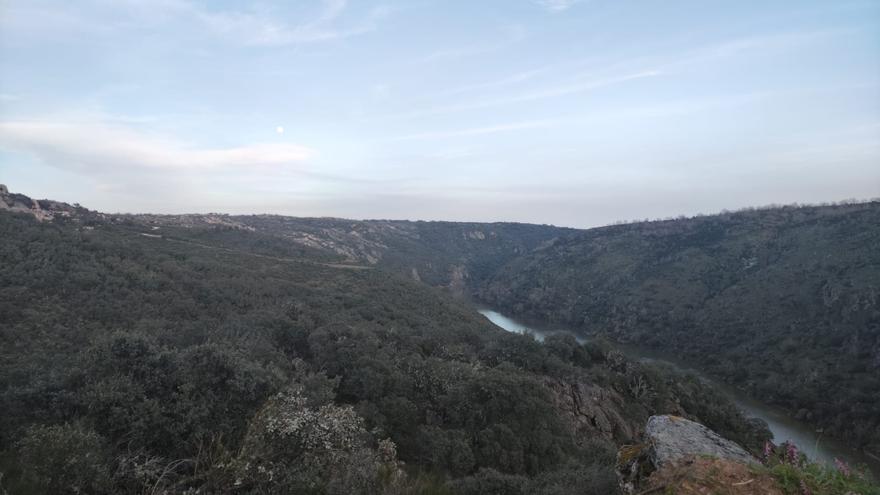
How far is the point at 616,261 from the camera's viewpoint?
82.6 m

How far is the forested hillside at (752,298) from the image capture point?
3772 centimetres

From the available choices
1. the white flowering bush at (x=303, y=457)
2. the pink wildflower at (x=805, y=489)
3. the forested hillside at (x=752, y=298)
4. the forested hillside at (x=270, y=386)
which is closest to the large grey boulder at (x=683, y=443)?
the pink wildflower at (x=805, y=489)

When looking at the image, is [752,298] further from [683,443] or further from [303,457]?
[303,457]

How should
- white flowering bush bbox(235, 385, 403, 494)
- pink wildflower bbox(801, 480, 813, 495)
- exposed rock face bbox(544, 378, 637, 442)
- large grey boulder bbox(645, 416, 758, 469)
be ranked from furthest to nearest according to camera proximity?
exposed rock face bbox(544, 378, 637, 442) → white flowering bush bbox(235, 385, 403, 494) → large grey boulder bbox(645, 416, 758, 469) → pink wildflower bbox(801, 480, 813, 495)

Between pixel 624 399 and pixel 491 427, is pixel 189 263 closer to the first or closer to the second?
pixel 491 427

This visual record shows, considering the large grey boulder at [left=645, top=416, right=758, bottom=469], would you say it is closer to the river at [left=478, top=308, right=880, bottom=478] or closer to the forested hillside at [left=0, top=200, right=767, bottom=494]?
the forested hillside at [left=0, top=200, right=767, bottom=494]

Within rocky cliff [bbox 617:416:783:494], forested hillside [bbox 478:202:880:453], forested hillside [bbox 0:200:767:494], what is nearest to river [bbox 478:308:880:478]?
forested hillside [bbox 478:202:880:453]

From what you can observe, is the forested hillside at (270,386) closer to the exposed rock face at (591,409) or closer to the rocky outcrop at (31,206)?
the exposed rock face at (591,409)

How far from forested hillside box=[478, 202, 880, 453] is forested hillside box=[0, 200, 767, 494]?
1467cm

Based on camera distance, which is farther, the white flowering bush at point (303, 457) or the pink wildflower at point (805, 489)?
the white flowering bush at point (303, 457)

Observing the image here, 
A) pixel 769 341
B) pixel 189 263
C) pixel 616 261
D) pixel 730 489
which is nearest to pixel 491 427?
pixel 730 489

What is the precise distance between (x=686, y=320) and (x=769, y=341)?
39.6ft

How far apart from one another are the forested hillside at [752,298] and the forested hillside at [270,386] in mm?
14671

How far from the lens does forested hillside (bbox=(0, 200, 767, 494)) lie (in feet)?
20.7
